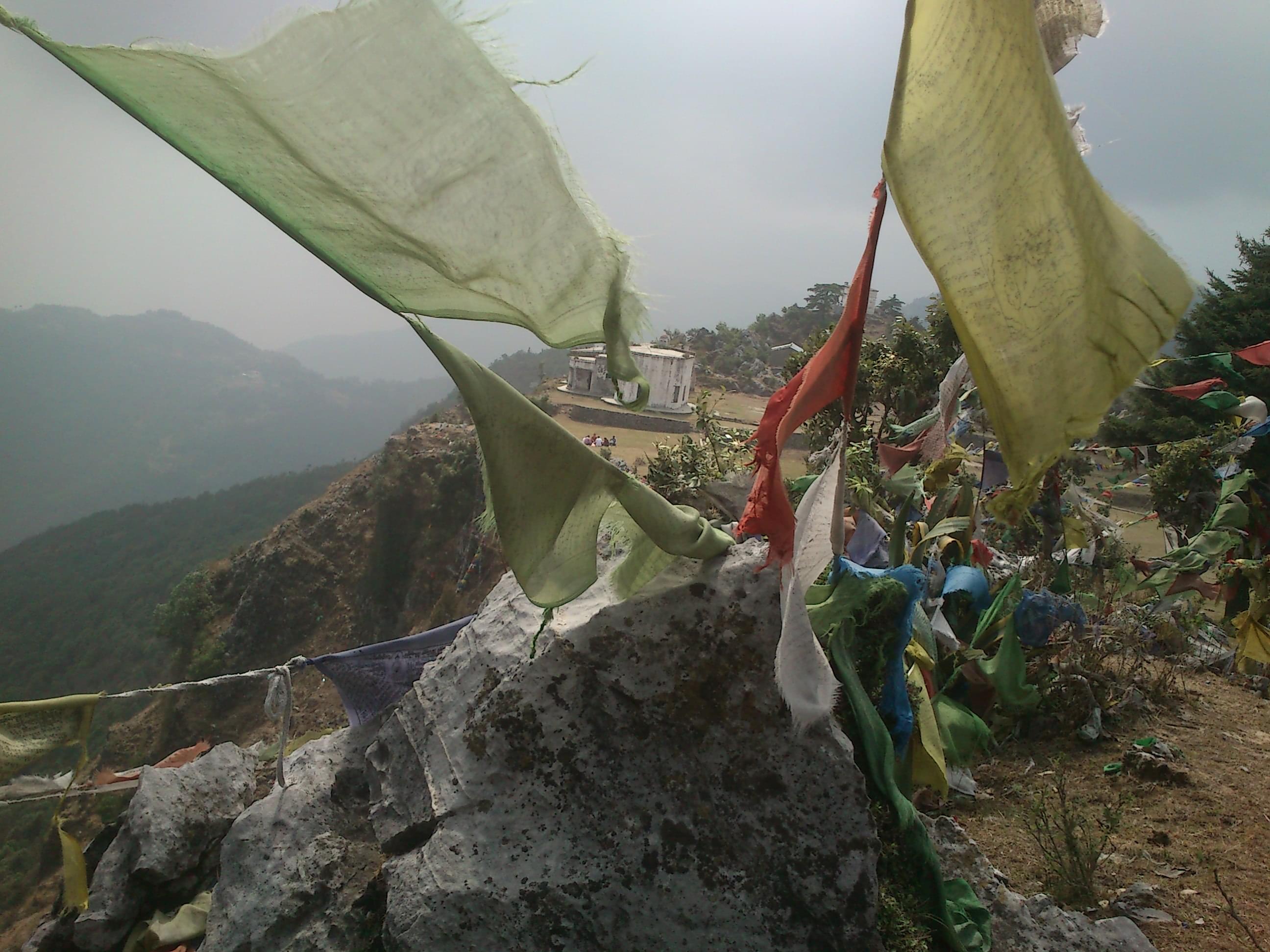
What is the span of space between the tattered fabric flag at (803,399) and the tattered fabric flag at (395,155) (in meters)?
0.52

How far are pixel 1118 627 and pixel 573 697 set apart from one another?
20.5 feet

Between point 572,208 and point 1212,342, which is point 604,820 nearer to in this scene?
point 572,208

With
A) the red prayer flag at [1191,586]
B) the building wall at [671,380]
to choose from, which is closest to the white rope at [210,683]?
the red prayer flag at [1191,586]

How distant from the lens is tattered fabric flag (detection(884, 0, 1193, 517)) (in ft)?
3.90

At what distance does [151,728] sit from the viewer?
20281 millimetres

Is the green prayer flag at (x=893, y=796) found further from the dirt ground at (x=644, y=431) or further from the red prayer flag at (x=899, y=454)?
the dirt ground at (x=644, y=431)

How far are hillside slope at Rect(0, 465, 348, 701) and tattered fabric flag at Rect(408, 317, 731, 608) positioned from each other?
111ft

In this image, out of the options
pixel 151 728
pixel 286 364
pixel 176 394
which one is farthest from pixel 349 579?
pixel 286 364

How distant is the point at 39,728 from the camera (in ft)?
10.7

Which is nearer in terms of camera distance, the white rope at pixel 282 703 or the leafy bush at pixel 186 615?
the white rope at pixel 282 703

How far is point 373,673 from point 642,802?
2198 mm

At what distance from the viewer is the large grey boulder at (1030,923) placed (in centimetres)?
282

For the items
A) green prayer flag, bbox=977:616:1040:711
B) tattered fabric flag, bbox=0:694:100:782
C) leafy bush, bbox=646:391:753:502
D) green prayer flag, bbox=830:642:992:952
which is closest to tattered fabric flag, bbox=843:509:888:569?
green prayer flag, bbox=830:642:992:952

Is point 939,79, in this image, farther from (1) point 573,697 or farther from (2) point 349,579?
(2) point 349,579
